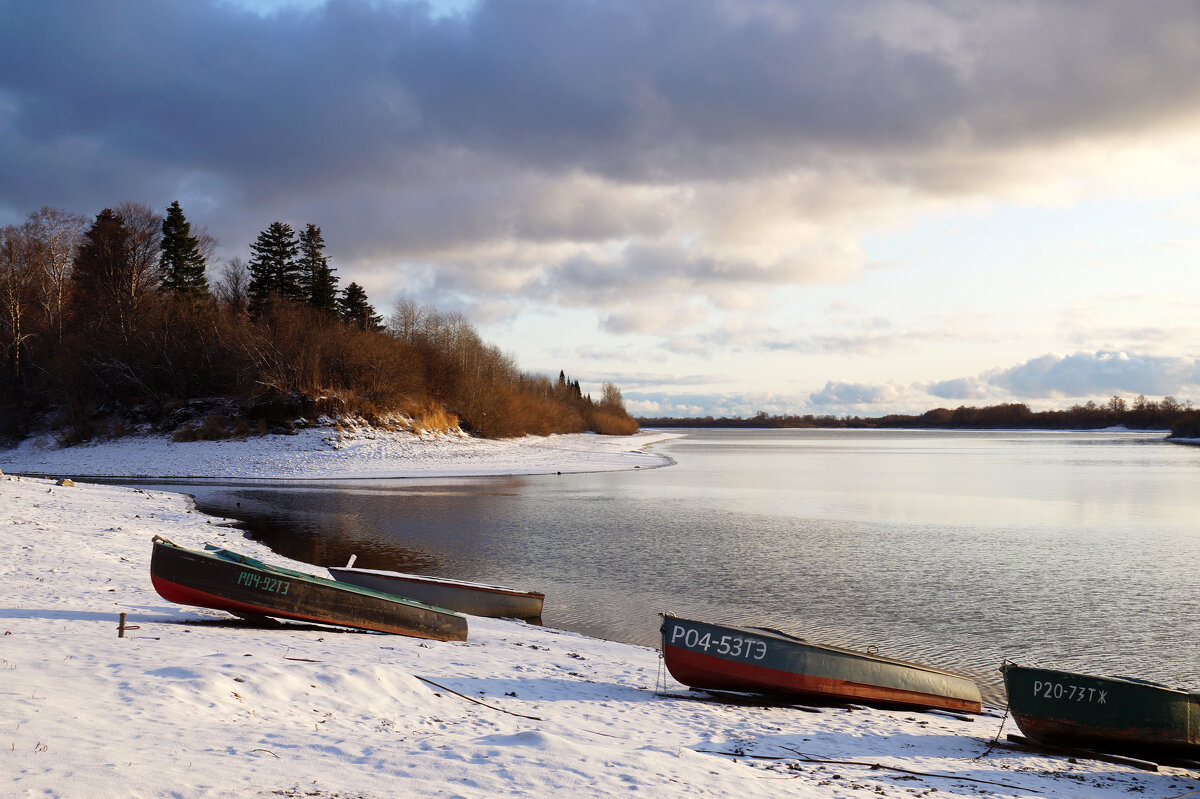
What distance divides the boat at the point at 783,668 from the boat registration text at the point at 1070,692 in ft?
5.30

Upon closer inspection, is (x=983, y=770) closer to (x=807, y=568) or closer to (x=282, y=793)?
(x=282, y=793)

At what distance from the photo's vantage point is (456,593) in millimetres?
15984

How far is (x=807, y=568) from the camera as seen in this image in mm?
21906

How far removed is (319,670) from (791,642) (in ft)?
21.6

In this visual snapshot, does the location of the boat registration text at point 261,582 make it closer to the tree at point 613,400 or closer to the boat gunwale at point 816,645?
the boat gunwale at point 816,645

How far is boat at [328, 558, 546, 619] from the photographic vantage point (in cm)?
1573

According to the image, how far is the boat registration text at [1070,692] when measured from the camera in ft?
33.6

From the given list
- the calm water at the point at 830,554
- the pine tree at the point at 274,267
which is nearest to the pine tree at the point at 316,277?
the pine tree at the point at 274,267

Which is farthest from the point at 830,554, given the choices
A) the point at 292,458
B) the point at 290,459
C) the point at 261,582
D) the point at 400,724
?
the point at 292,458

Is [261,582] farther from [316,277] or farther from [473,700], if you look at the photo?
[316,277]

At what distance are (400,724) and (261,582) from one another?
511cm

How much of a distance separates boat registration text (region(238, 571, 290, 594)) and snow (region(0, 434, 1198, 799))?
0.69 m

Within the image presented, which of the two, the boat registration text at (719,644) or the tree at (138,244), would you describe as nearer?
the boat registration text at (719,644)

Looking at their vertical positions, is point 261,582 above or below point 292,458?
above
